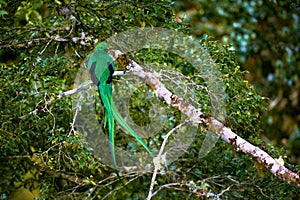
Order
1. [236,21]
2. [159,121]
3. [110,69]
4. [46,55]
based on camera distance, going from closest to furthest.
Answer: [110,69]
[46,55]
[159,121]
[236,21]

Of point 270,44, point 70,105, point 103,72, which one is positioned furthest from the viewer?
point 270,44

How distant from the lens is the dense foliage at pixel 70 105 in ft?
6.46

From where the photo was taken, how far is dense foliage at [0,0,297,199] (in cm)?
197

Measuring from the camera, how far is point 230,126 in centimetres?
205

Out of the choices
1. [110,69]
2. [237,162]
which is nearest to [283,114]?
[237,162]

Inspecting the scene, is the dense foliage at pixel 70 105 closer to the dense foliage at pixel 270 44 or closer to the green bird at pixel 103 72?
the green bird at pixel 103 72

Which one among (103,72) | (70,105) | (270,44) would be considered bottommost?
(270,44)

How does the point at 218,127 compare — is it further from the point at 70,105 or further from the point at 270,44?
the point at 270,44

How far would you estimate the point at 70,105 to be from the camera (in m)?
2.08

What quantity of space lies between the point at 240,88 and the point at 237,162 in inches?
16.2

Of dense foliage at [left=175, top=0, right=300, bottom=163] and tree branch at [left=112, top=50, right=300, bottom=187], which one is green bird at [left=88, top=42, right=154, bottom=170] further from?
dense foliage at [left=175, top=0, right=300, bottom=163]

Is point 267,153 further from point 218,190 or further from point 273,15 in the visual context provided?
point 273,15

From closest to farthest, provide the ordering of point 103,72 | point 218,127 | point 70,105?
point 103,72, point 218,127, point 70,105

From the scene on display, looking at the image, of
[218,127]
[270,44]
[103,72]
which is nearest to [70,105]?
[103,72]
